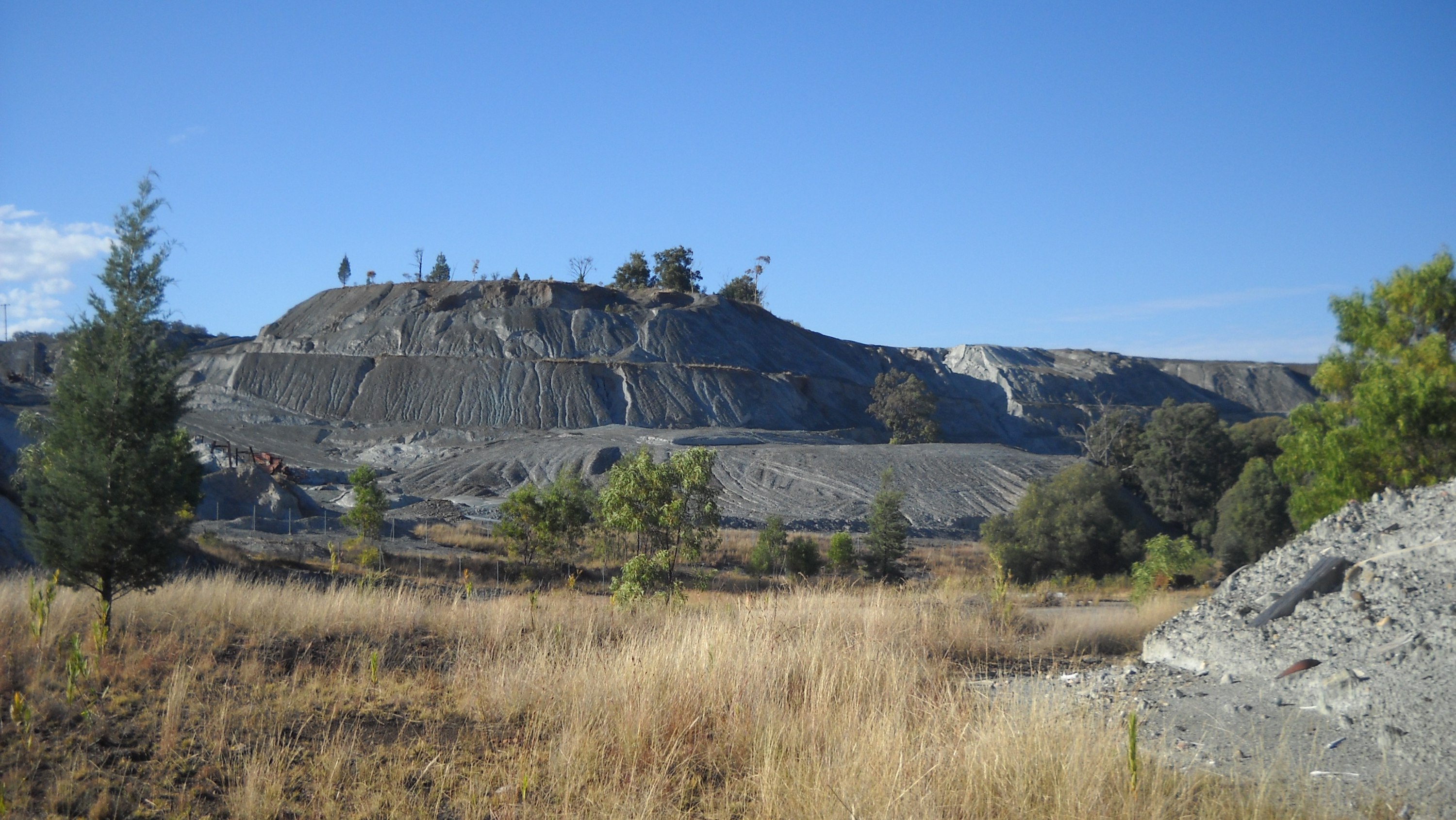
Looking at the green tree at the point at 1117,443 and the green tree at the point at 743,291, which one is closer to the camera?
the green tree at the point at 1117,443

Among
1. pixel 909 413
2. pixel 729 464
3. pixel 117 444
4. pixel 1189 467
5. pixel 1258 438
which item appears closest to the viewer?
pixel 117 444

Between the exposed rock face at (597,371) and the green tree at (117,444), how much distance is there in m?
58.8

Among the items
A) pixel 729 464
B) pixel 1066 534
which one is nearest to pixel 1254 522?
pixel 1066 534

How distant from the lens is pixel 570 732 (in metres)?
5.27

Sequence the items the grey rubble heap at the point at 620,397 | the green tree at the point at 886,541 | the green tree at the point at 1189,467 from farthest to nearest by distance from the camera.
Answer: the grey rubble heap at the point at 620,397
the green tree at the point at 1189,467
the green tree at the point at 886,541

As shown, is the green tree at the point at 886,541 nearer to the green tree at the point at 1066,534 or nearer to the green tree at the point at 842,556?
the green tree at the point at 842,556

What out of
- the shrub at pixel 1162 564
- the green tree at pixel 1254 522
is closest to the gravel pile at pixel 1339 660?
the shrub at pixel 1162 564

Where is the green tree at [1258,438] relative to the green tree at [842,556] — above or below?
above

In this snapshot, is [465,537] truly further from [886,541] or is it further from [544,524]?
[886,541]

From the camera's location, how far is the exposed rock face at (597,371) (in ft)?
234

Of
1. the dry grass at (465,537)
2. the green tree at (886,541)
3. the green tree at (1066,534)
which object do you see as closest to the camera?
the green tree at (886,541)

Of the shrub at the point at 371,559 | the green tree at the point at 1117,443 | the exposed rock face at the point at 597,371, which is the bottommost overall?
the shrub at the point at 371,559

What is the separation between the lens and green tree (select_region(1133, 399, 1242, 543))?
42781mm

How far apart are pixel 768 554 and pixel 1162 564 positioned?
12929 mm
